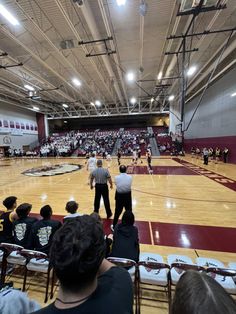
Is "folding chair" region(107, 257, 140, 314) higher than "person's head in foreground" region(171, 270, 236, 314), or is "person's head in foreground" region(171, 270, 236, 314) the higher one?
"person's head in foreground" region(171, 270, 236, 314)

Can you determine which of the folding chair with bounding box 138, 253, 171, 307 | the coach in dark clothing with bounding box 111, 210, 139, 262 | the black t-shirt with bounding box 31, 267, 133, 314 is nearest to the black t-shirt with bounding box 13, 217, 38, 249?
the coach in dark clothing with bounding box 111, 210, 139, 262

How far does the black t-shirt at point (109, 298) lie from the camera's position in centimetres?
86

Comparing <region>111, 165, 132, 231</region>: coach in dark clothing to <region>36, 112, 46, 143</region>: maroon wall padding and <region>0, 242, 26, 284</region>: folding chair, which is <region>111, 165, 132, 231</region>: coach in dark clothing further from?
<region>36, 112, 46, 143</region>: maroon wall padding

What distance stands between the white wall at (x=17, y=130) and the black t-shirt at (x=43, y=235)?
26107 millimetres

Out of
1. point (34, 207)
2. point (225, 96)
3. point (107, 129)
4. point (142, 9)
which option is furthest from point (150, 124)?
point (34, 207)

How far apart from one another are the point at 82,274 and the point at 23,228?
2513 millimetres

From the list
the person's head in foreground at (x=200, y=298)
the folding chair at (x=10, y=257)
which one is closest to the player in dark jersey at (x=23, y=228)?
the folding chair at (x=10, y=257)

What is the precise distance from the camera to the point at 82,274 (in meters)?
0.90

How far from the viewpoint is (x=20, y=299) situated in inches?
43.7

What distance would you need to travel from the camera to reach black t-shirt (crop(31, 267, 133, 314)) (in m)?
0.86

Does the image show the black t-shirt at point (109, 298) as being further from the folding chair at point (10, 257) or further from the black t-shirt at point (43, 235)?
the folding chair at point (10, 257)

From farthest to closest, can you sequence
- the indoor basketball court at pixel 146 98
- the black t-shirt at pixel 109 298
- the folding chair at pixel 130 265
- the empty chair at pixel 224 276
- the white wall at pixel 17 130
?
the white wall at pixel 17 130
the indoor basketball court at pixel 146 98
the folding chair at pixel 130 265
the empty chair at pixel 224 276
the black t-shirt at pixel 109 298

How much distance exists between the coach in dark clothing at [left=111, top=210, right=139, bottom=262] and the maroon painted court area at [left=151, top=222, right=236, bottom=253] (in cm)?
160

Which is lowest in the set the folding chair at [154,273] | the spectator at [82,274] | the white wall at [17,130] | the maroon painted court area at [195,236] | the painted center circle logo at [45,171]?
the maroon painted court area at [195,236]
